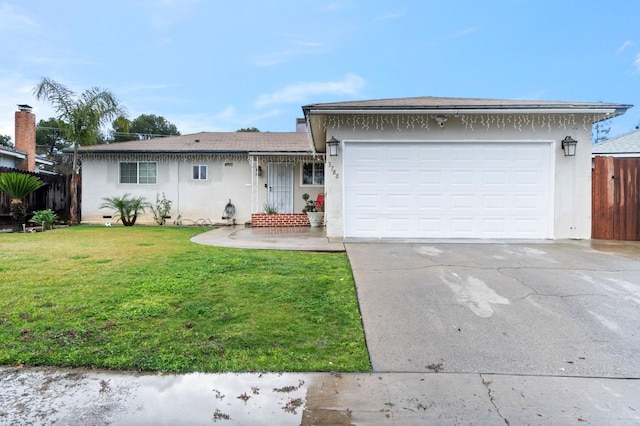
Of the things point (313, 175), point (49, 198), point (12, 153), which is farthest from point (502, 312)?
point (12, 153)

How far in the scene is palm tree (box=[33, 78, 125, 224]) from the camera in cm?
1312

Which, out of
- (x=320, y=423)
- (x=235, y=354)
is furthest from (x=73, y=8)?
(x=320, y=423)

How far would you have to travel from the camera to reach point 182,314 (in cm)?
375

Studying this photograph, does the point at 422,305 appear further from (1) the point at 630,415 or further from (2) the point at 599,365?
(1) the point at 630,415

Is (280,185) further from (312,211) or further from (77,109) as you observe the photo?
(77,109)

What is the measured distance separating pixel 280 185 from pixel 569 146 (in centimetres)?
951

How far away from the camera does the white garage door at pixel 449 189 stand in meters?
8.68

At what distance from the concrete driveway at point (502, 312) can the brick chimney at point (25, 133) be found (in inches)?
697

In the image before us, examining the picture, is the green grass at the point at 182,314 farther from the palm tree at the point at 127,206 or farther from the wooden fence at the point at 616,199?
the palm tree at the point at 127,206

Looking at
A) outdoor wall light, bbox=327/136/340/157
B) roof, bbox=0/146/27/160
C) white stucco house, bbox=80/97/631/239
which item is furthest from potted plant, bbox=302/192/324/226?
roof, bbox=0/146/27/160

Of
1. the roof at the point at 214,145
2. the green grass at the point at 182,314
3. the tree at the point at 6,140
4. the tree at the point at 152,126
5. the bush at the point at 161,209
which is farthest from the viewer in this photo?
the tree at the point at 152,126

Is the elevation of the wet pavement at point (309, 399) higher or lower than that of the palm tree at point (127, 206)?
lower

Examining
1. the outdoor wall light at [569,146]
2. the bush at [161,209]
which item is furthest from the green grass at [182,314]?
the bush at [161,209]

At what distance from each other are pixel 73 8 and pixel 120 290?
446 inches
